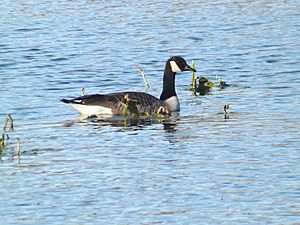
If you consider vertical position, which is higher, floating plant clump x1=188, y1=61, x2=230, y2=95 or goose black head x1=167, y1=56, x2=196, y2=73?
goose black head x1=167, y1=56, x2=196, y2=73

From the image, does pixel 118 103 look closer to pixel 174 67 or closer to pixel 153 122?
pixel 153 122

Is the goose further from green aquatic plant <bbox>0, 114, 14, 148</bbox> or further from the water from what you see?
green aquatic plant <bbox>0, 114, 14, 148</bbox>

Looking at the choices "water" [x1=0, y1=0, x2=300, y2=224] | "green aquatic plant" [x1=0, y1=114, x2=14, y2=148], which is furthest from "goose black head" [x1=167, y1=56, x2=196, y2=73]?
"green aquatic plant" [x1=0, y1=114, x2=14, y2=148]

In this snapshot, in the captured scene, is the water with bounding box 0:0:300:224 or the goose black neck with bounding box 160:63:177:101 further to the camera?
the goose black neck with bounding box 160:63:177:101

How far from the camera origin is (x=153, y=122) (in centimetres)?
1772

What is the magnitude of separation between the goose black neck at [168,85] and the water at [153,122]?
1.30 ft

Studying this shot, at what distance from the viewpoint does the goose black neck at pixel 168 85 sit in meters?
19.2

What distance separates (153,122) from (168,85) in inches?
75.9

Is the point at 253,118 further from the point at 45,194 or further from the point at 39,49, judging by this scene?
the point at 39,49

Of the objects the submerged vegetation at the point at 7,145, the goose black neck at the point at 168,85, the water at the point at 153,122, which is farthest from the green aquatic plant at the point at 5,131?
the goose black neck at the point at 168,85

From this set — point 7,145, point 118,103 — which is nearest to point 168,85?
point 118,103

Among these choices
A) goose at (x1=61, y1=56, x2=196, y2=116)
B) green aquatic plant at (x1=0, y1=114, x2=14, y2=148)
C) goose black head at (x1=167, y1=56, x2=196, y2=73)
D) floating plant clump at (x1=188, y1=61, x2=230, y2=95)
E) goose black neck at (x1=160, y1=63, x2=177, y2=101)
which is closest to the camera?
green aquatic plant at (x1=0, y1=114, x2=14, y2=148)

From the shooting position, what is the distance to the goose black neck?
62.8ft

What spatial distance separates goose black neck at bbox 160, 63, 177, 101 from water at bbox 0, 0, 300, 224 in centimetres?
40
